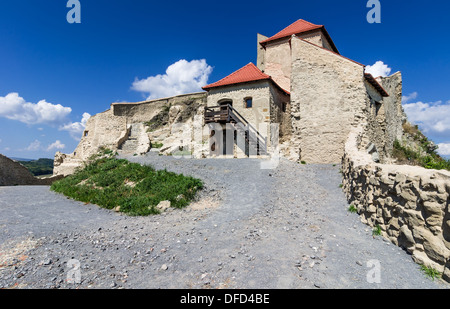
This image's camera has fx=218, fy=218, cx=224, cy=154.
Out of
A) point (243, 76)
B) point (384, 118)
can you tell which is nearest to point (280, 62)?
point (243, 76)

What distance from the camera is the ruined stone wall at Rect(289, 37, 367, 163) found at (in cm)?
1273

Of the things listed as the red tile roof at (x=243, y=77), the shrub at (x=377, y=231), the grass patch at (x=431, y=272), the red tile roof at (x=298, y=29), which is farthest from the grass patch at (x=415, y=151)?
the grass patch at (x=431, y=272)

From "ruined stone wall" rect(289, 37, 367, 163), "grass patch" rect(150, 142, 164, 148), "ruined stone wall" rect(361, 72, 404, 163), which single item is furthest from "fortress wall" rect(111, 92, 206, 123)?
"ruined stone wall" rect(361, 72, 404, 163)

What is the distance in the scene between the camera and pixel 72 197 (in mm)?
10906

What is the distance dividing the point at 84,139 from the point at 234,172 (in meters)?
26.0

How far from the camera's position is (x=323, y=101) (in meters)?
13.4

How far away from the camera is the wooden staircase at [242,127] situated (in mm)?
17328

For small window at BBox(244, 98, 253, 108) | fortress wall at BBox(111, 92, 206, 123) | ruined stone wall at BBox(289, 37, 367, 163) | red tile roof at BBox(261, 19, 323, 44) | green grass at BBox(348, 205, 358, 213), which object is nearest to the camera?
green grass at BBox(348, 205, 358, 213)

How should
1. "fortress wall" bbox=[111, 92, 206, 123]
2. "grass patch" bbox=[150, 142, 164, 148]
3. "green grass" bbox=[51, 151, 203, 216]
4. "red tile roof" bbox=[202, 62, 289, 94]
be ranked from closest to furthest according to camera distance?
"green grass" bbox=[51, 151, 203, 216]
"red tile roof" bbox=[202, 62, 289, 94]
"grass patch" bbox=[150, 142, 164, 148]
"fortress wall" bbox=[111, 92, 206, 123]

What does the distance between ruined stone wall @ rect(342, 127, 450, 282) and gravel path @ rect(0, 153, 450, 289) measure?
12.1 inches

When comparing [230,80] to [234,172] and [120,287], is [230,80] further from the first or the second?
[120,287]

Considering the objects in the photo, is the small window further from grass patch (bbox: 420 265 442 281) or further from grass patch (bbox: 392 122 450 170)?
grass patch (bbox: 420 265 442 281)

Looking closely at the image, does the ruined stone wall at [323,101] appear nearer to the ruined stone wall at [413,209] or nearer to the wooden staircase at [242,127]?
the wooden staircase at [242,127]

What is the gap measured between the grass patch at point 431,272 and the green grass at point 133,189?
278 inches
